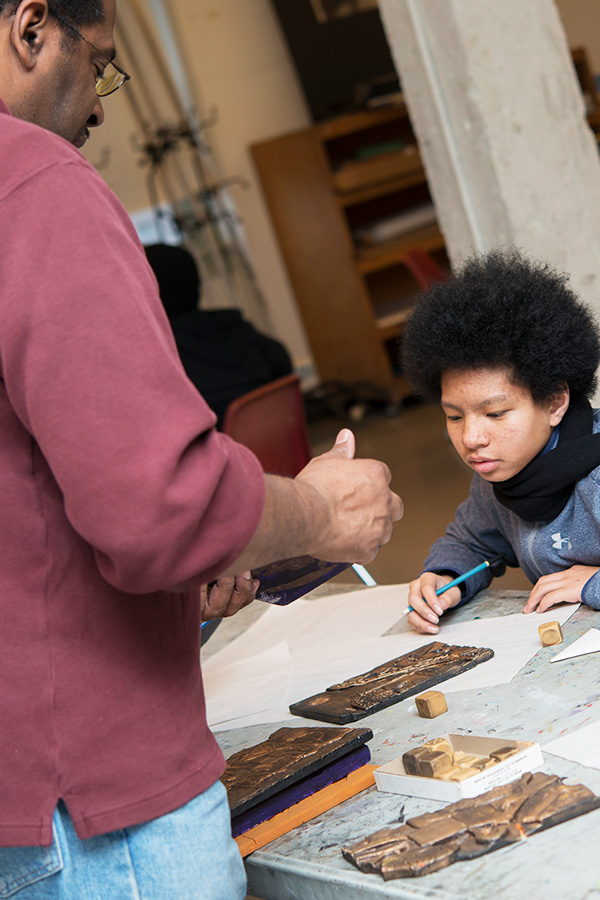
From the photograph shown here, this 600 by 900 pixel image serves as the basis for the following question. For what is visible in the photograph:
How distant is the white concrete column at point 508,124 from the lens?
2.93 m

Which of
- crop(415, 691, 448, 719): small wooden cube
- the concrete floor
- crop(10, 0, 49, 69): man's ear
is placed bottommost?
the concrete floor

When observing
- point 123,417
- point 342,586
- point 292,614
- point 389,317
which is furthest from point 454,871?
point 389,317

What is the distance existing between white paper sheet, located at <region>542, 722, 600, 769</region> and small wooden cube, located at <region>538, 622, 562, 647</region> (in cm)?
32

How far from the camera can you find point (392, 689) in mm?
1532

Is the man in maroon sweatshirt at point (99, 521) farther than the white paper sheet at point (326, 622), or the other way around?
the white paper sheet at point (326, 622)

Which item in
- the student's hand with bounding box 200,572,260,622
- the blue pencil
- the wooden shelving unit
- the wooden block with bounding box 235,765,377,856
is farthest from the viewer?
the wooden shelving unit

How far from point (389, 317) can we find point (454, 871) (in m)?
6.57

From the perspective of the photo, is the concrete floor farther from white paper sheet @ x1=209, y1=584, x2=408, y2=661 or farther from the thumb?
the thumb

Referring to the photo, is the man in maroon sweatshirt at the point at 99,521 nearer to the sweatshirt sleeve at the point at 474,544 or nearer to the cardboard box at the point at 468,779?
the cardboard box at the point at 468,779

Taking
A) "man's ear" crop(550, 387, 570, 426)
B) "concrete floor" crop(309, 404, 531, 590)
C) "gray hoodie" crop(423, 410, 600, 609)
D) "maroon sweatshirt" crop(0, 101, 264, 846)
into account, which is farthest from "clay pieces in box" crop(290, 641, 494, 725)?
"concrete floor" crop(309, 404, 531, 590)

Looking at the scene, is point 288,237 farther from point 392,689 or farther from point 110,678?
point 110,678

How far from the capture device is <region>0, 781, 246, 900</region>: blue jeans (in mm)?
912

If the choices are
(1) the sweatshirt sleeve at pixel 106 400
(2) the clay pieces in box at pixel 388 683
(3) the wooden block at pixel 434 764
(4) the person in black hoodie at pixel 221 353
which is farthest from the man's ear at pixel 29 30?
(4) the person in black hoodie at pixel 221 353

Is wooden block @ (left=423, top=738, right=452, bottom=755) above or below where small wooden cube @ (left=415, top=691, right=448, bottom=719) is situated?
above
